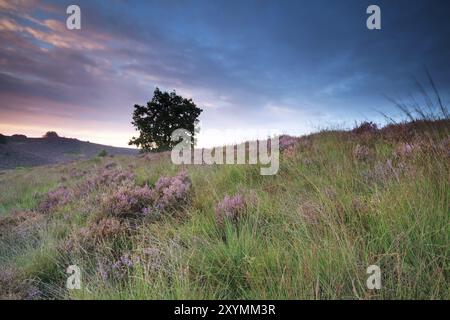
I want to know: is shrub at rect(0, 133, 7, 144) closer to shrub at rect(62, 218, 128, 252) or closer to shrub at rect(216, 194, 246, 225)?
shrub at rect(62, 218, 128, 252)

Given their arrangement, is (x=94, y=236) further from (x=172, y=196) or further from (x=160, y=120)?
(x=160, y=120)

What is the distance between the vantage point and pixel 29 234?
5.12 meters

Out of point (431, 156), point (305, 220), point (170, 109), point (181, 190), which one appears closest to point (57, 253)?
point (181, 190)

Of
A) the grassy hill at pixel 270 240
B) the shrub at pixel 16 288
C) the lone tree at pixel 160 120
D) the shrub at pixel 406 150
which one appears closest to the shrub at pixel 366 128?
A: the grassy hill at pixel 270 240

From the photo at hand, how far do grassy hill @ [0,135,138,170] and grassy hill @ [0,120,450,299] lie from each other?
1359 inches

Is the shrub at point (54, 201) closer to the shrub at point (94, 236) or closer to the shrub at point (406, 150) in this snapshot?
the shrub at point (94, 236)

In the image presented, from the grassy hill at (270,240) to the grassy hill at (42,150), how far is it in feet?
113

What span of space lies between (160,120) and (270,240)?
3137 cm

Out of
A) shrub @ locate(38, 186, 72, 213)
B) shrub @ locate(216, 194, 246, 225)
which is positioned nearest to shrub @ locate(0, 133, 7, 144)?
shrub @ locate(38, 186, 72, 213)

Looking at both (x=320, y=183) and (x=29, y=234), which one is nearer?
(x=320, y=183)

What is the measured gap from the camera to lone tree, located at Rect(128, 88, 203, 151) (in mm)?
32312

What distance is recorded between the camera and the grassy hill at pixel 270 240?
2.32m

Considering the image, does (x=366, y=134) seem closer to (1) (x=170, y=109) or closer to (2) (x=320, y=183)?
(2) (x=320, y=183)
